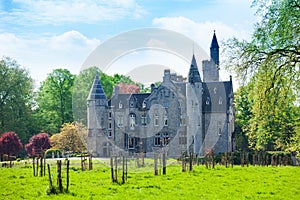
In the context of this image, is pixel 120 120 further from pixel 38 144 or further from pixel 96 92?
pixel 38 144

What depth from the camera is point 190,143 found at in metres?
45.2

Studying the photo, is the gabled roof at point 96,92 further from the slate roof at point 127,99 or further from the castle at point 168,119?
the slate roof at point 127,99

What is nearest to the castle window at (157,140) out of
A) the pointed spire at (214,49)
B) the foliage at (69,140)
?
the foliage at (69,140)

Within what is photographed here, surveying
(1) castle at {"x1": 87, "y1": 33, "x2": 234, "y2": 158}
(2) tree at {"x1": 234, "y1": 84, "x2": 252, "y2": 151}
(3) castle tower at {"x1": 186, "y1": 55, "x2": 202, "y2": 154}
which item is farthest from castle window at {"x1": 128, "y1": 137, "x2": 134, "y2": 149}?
(2) tree at {"x1": 234, "y1": 84, "x2": 252, "y2": 151}

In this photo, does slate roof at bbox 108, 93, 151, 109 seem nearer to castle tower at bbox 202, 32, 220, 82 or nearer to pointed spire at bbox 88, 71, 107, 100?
pointed spire at bbox 88, 71, 107, 100

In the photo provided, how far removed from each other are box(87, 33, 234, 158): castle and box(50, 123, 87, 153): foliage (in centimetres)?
150

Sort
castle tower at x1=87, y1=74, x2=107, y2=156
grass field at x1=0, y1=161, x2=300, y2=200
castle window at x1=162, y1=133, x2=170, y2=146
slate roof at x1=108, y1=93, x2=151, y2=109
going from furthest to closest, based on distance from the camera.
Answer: castle tower at x1=87, y1=74, x2=107, y2=156 → slate roof at x1=108, y1=93, x2=151, y2=109 → castle window at x1=162, y1=133, x2=170, y2=146 → grass field at x1=0, y1=161, x2=300, y2=200

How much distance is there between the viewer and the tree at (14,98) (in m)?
50.2

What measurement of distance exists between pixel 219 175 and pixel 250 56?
6.44m

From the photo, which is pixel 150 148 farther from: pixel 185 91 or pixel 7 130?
pixel 7 130

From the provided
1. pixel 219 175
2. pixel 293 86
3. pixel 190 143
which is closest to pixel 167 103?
pixel 190 143

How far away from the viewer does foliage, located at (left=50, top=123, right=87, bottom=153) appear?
47.1 metres

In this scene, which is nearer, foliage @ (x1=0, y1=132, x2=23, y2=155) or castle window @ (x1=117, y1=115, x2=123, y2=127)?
foliage @ (x1=0, y1=132, x2=23, y2=155)

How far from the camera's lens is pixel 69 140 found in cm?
4747
